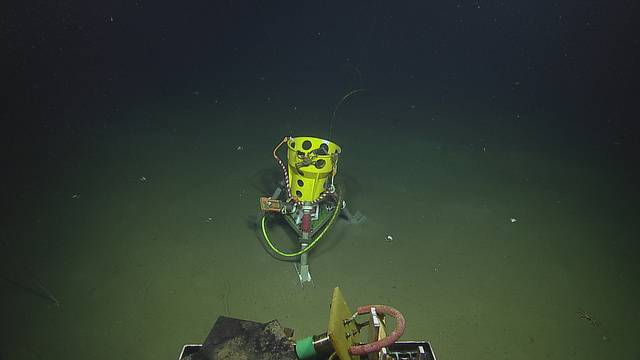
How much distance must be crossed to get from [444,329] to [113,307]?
2.13 m

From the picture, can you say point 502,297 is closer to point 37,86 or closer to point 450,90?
point 450,90

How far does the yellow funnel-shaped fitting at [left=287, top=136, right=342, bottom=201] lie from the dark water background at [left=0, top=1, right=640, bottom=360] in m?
0.51

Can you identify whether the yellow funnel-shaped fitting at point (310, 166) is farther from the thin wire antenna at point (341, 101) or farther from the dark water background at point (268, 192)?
the thin wire antenna at point (341, 101)

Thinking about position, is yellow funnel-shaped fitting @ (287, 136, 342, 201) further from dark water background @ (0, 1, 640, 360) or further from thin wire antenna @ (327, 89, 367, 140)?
thin wire antenna @ (327, 89, 367, 140)

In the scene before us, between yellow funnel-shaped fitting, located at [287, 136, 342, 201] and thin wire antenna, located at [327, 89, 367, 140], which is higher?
yellow funnel-shaped fitting, located at [287, 136, 342, 201]

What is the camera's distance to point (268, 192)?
3492 mm

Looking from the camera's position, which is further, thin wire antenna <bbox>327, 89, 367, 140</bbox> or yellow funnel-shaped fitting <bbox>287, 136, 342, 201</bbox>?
thin wire antenna <bbox>327, 89, 367, 140</bbox>

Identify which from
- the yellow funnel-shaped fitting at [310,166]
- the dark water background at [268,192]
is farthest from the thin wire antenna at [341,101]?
the yellow funnel-shaped fitting at [310,166]

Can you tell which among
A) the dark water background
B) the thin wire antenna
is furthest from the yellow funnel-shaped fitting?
the thin wire antenna

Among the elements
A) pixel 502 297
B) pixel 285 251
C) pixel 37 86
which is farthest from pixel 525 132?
pixel 37 86

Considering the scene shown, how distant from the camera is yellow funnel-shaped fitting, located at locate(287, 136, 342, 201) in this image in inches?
102

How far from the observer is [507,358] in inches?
88.1

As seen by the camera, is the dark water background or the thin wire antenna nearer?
the dark water background

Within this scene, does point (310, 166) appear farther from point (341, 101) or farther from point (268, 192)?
point (341, 101)
